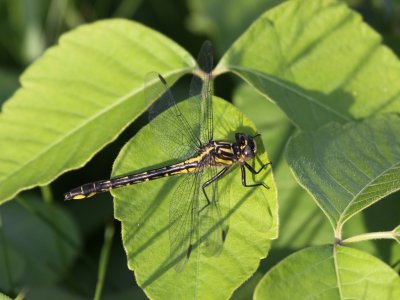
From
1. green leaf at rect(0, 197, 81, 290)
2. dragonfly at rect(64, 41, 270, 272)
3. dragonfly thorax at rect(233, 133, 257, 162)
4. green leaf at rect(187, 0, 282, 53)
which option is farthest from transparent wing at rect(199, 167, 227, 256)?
green leaf at rect(187, 0, 282, 53)

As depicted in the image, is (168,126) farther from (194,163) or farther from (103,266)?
(103,266)

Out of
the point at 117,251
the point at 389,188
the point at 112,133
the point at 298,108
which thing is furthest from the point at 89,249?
the point at 389,188

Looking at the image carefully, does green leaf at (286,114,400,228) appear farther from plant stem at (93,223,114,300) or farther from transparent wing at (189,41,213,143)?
plant stem at (93,223,114,300)

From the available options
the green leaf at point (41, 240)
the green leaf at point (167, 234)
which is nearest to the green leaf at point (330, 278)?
the green leaf at point (167, 234)

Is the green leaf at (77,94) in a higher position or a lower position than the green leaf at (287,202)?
higher

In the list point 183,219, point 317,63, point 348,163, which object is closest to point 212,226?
point 183,219

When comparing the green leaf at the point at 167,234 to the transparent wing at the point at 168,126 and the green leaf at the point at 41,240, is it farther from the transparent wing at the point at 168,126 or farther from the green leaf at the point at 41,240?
the green leaf at the point at 41,240

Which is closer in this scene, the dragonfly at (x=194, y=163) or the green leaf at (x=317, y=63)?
the dragonfly at (x=194, y=163)

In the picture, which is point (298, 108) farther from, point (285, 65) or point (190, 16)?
point (190, 16)
